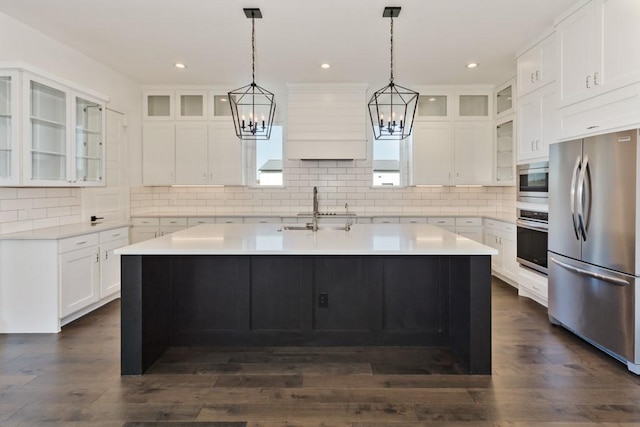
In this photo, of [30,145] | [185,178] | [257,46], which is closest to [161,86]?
[185,178]

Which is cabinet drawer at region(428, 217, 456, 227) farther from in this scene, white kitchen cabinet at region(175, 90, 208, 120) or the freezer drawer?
white kitchen cabinet at region(175, 90, 208, 120)

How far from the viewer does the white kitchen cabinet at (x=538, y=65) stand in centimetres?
397

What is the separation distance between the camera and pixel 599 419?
2217 millimetres

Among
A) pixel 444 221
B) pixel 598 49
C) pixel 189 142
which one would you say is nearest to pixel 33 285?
pixel 189 142

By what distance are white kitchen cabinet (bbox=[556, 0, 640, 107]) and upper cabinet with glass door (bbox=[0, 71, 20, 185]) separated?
15.3ft

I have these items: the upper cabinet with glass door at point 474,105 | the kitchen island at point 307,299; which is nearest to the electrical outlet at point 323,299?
the kitchen island at point 307,299

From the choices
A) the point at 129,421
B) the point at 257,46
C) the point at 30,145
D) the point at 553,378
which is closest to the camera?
the point at 129,421

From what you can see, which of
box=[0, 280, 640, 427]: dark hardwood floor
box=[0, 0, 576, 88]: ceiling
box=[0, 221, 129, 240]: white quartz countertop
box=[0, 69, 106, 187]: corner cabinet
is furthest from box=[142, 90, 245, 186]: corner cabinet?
box=[0, 280, 640, 427]: dark hardwood floor

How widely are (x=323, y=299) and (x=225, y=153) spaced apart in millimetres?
3568

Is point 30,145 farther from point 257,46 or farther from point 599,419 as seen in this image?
point 599,419

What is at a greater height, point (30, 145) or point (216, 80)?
point (216, 80)

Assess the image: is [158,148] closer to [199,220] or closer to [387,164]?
[199,220]

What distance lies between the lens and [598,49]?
314 centimetres

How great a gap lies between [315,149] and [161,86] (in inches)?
97.7
